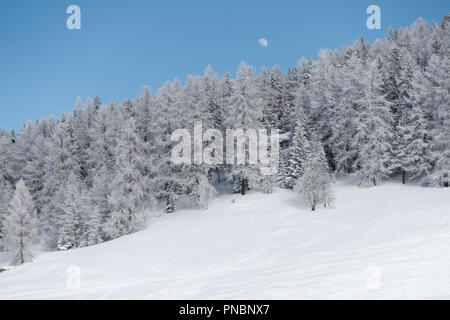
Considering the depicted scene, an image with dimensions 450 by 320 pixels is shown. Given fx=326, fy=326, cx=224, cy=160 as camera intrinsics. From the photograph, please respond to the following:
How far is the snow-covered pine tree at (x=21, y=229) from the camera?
2966 cm

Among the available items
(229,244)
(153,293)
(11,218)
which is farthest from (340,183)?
(11,218)

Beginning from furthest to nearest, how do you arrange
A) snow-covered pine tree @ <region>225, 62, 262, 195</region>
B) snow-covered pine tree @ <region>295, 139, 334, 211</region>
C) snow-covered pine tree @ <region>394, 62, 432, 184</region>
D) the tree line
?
snow-covered pine tree @ <region>225, 62, 262, 195</region> → snow-covered pine tree @ <region>394, 62, 432, 184</region> → the tree line → snow-covered pine tree @ <region>295, 139, 334, 211</region>

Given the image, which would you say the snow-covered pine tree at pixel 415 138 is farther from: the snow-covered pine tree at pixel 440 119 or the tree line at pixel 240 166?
the snow-covered pine tree at pixel 440 119

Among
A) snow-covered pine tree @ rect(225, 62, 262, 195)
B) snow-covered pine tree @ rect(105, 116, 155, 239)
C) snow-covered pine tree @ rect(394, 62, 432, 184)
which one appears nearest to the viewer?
snow-covered pine tree @ rect(105, 116, 155, 239)

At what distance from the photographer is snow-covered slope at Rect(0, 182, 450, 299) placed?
392 inches

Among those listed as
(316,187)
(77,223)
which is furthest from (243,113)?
(77,223)

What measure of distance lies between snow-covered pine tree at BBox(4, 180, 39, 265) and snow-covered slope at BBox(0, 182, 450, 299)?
9612mm

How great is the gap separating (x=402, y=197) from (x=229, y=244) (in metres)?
17.9

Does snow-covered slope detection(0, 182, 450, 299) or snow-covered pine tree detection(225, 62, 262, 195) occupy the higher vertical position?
snow-covered pine tree detection(225, 62, 262, 195)

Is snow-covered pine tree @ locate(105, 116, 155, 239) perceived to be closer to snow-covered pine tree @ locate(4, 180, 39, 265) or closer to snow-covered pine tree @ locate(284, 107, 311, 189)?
snow-covered pine tree @ locate(4, 180, 39, 265)

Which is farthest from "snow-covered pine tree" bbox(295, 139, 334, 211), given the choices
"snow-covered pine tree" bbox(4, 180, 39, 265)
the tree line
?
"snow-covered pine tree" bbox(4, 180, 39, 265)

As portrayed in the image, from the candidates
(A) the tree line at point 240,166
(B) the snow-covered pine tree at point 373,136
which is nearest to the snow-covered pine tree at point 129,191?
(A) the tree line at point 240,166

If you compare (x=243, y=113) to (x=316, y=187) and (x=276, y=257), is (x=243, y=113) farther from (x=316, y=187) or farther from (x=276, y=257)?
(x=276, y=257)

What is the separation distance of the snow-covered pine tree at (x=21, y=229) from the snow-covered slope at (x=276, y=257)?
9612 millimetres
